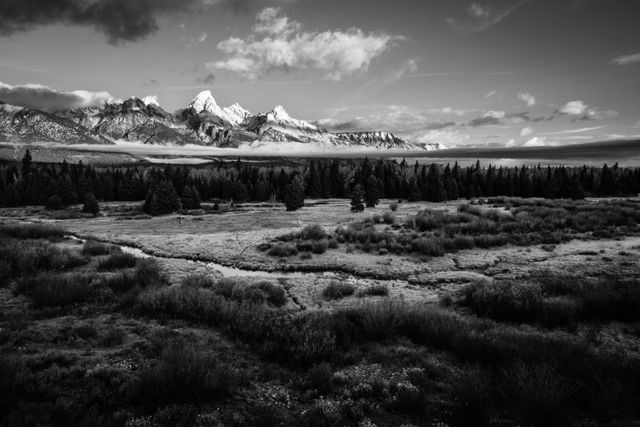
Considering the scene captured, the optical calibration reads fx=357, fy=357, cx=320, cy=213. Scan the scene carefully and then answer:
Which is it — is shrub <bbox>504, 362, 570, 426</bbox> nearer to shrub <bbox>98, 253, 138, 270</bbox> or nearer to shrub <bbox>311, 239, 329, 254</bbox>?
shrub <bbox>98, 253, 138, 270</bbox>

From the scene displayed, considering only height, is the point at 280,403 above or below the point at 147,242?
above

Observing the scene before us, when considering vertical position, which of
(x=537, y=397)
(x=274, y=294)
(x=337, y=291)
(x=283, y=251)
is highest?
(x=537, y=397)

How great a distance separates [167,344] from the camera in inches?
303

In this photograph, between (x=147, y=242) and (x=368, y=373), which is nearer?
(x=368, y=373)

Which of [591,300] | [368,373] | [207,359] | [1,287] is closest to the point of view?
[207,359]

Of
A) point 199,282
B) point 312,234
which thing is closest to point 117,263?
point 199,282

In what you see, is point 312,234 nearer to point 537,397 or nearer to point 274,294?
point 274,294

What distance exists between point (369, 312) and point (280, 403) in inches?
163

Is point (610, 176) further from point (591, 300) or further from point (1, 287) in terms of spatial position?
point (1, 287)

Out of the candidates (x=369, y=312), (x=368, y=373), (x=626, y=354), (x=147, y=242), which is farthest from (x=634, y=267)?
(x=147, y=242)

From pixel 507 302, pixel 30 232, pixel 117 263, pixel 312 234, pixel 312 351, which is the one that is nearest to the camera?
pixel 312 351

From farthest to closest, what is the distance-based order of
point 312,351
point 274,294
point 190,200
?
1. point 190,200
2. point 274,294
3. point 312,351

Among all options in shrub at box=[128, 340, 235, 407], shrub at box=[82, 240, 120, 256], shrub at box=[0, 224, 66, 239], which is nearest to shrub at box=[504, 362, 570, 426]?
shrub at box=[128, 340, 235, 407]

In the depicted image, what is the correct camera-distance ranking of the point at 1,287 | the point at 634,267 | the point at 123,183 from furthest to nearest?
the point at 123,183 < the point at 634,267 < the point at 1,287
